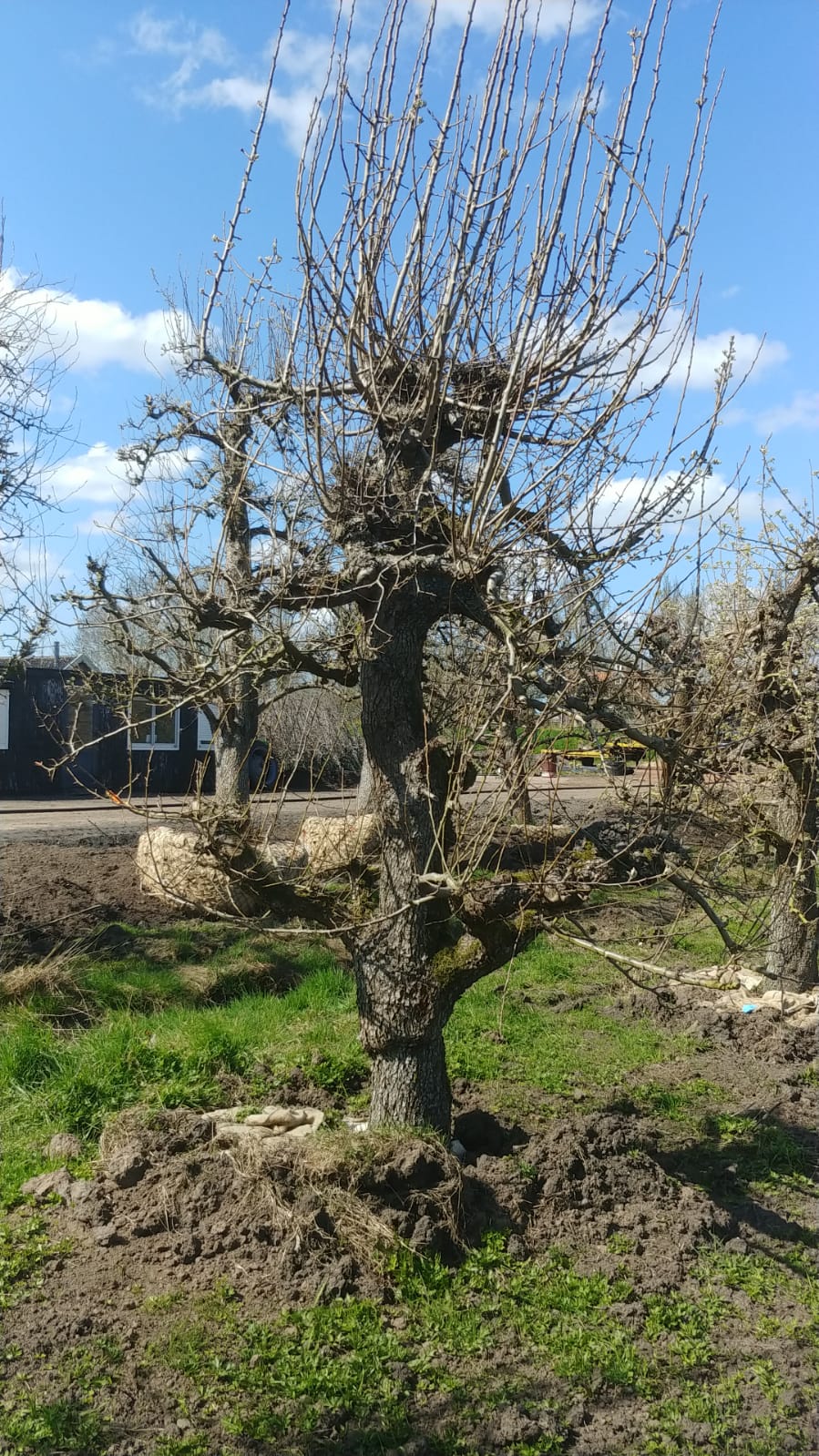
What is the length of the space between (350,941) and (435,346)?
2582mm

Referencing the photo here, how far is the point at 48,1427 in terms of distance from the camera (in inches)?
120

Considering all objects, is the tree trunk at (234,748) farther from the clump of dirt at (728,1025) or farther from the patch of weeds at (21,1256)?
the patch of weeds at (21,1256)

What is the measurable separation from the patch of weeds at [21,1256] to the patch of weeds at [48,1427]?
559mm

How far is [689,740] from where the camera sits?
4660mm

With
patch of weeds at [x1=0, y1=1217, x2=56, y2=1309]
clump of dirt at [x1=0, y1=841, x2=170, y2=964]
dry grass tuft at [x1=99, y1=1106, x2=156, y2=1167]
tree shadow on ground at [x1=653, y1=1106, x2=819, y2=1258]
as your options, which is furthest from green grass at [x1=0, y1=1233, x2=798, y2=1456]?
clump of dirt at [x1=0, y1=841, x2=170, y2=964]

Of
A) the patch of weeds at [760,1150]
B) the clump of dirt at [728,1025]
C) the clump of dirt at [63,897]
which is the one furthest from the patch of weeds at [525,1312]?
the clump of dirt at [63,897]

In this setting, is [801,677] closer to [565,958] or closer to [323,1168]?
[565,958]

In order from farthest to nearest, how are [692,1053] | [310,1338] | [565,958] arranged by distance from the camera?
[565,958]
[692,1053]
[310,1338]

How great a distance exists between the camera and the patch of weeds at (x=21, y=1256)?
372cm

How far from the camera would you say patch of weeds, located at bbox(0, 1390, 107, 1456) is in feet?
9.75

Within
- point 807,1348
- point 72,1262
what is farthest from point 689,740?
point 72,1262

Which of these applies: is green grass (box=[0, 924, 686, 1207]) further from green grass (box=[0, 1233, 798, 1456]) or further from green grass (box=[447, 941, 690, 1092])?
green grass (box=[0, 1233, 798, 1456])

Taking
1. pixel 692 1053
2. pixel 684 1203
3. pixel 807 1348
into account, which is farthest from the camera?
pixel 692 1053

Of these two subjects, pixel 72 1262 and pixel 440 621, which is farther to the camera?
pixel 440 621
